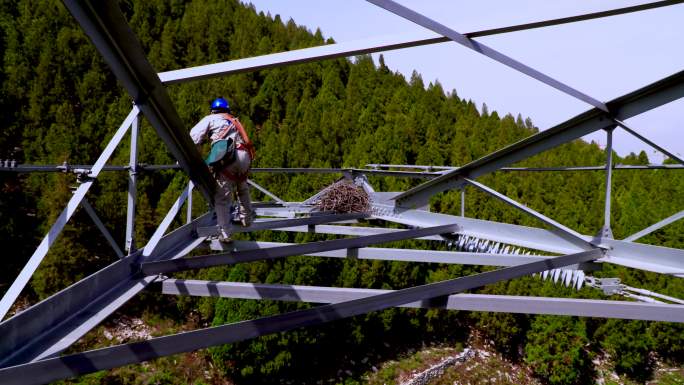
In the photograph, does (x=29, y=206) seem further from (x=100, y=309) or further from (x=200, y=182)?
(x=100, y=309)

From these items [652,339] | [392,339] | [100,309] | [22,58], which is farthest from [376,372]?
[22,58]

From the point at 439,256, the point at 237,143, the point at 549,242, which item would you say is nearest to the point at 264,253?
the point at 237,143

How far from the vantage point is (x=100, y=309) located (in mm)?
2305

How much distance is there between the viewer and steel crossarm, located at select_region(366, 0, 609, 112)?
7.19ft

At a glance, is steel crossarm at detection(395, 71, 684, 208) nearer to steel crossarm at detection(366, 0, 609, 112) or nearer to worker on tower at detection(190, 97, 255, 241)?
steel crossarm at detection(366, 0, 609, 112)

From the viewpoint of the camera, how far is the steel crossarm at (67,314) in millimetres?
1800

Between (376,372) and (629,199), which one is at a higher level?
(629,199)

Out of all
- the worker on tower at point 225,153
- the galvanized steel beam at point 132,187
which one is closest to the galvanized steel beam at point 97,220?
the galvanized steel beam at point 132,187

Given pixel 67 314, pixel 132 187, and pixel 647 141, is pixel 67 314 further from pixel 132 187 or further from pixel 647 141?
pixel 647 141

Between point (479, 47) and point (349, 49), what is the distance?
674mm

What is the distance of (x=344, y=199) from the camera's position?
19.7 ft

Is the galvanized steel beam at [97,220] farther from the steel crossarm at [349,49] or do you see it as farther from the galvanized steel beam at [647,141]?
Answer: the galvanized steel beam at [647,141]

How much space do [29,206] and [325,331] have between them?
876 centimetres

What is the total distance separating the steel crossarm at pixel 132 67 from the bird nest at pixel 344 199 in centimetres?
254
